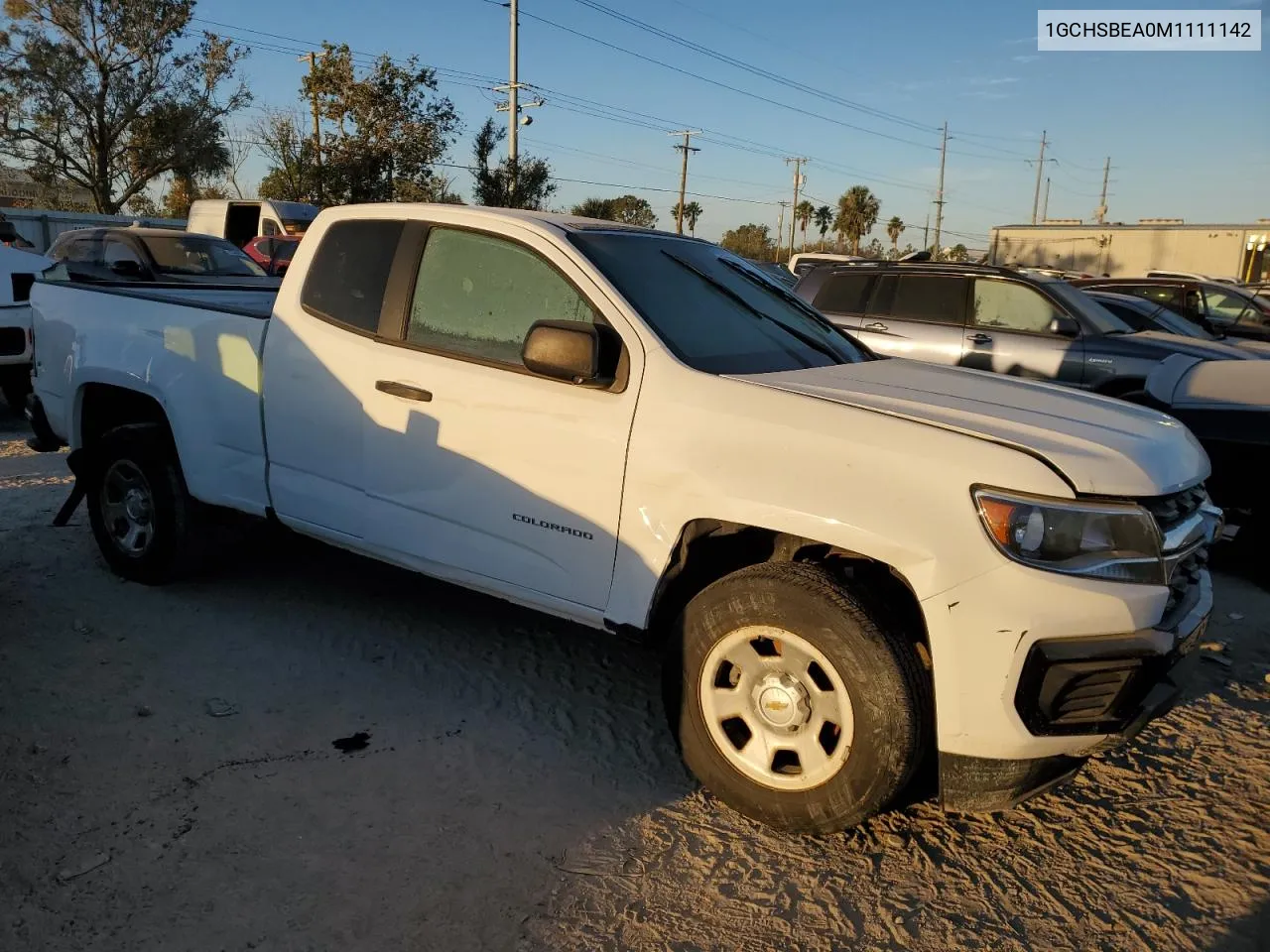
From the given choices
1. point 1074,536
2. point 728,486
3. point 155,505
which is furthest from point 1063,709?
point 155,505

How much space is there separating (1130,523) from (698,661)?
4.33ft

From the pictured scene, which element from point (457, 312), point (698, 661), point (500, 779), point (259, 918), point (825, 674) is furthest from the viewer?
point (457, 312)

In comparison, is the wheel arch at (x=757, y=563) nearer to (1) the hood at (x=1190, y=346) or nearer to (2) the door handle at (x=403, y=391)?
(2) the door handle at (x=403, y=391)

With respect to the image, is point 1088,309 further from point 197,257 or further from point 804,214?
point 804,214

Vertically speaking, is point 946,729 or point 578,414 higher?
point 578,414

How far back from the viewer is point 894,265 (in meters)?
9.52

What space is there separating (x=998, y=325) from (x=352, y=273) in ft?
21.4

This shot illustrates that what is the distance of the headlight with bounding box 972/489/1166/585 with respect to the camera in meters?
2.64

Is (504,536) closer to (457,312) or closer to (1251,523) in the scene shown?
(457,312)

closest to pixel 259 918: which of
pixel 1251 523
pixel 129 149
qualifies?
pixel 1251 523

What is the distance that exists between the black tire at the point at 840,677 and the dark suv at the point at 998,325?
549 cm

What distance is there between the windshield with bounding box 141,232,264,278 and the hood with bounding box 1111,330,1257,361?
364 inches

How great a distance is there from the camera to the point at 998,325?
8875 mm

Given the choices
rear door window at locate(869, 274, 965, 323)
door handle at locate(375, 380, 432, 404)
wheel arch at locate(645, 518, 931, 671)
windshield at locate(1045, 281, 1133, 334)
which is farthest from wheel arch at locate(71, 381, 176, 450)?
windshield at locate(1045, 281, 1133, 334)
